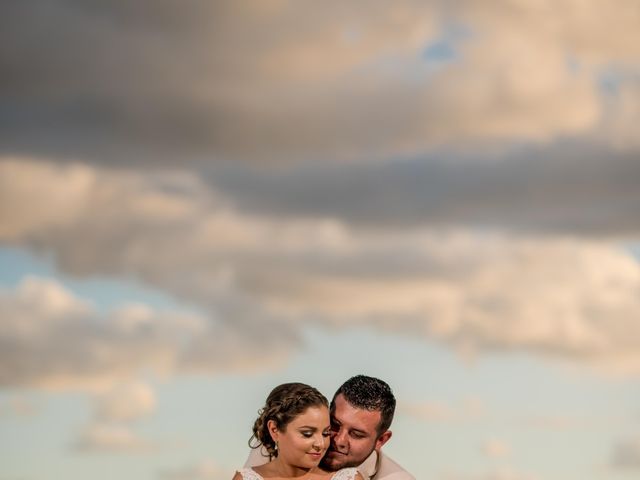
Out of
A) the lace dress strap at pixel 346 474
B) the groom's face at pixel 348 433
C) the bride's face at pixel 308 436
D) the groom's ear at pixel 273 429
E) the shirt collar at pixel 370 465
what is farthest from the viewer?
the shirt collar at pixel 370 465

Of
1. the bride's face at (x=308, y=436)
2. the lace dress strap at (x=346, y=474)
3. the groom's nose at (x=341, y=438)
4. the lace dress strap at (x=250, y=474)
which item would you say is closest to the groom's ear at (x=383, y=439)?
the groom's nose at (x=341, y=438)

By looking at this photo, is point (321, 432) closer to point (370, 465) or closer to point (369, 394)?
point (369, 394)

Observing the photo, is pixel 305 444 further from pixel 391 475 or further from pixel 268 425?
pixel 391 475

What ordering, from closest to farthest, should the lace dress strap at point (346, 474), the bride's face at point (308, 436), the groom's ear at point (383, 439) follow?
the bride's face at point (308, 436), the lace dress strap at point (346, 474), the groom's ear at point (383, 439)

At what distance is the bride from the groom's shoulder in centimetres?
130

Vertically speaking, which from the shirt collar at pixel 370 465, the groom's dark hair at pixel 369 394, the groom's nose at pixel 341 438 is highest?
the groom's dark hair at pixel 369 394

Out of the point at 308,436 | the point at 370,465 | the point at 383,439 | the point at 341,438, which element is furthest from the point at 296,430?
the point at 370,465

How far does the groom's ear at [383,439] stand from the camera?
22.7 m

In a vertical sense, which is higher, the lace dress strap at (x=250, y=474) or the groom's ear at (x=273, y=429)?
the groom's ear at (x=273, y=429)

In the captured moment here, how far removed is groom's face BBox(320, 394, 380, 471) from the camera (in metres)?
22.1

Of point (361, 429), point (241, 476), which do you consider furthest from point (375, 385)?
point (241, 476)

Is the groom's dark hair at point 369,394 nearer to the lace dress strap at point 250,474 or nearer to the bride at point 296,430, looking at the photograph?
the bride at point 296,430

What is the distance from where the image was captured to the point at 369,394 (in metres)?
22.2

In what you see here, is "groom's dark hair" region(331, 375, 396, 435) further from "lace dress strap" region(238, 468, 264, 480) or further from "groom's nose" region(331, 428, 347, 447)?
"lace dress strap" region(238, 468, 264, 480)
